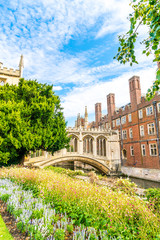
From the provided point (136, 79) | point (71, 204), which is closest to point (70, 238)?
point (71, 204)

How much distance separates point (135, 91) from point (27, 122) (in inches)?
708

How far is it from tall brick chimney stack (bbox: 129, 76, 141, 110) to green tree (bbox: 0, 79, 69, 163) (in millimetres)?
13747

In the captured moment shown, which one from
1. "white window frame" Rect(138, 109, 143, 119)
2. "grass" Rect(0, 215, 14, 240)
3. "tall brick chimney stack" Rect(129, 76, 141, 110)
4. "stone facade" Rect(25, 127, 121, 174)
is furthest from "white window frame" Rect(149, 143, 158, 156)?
"grass" Rect(0, 215, 14, 240)

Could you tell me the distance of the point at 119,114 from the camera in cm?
2781

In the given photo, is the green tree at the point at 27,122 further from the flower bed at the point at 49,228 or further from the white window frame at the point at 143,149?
the white window frame at the point at 143,149

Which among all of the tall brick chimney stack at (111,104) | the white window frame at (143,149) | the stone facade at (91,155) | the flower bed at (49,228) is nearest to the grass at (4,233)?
the flower bed at (49,228)

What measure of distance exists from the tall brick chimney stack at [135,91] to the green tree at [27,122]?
13.7m

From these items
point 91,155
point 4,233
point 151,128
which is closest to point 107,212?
point 4,233

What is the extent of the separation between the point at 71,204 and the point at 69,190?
488 mm

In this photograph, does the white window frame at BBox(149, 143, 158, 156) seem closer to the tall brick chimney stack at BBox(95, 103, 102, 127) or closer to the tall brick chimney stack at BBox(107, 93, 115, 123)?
the tall brick chimney stack at BBox(107, 93, 115, 123)

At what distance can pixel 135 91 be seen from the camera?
76.6ft

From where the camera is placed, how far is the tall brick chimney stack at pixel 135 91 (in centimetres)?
2334

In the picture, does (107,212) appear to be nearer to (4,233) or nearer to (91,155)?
(4,233)

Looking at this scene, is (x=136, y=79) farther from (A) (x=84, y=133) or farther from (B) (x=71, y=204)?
(B) (x=71, y=204)
